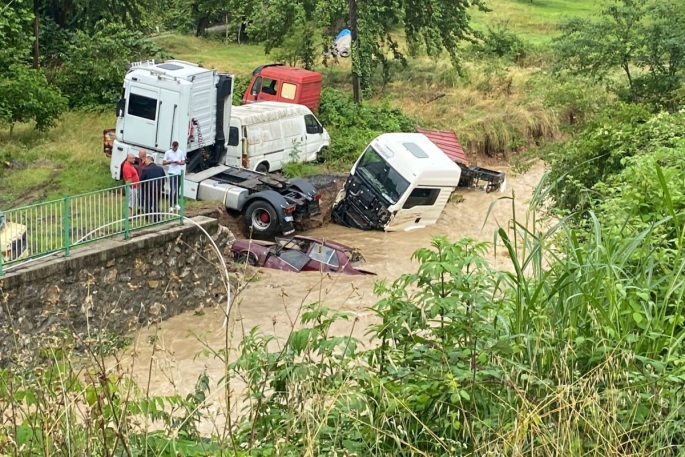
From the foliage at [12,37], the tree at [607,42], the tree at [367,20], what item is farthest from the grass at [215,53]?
the tree at [607,42]

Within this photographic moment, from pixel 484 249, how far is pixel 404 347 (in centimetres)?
80

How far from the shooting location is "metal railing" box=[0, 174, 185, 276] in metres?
11.4

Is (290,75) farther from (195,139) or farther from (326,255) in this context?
(326,255)

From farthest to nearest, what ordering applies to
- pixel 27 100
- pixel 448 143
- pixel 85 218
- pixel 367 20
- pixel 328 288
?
pixel 367 20, pixel 448 143, pixel 27 100, pixel 85 218, pixel 328 288

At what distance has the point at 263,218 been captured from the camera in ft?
57.7

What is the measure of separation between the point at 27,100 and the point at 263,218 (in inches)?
Result: 294

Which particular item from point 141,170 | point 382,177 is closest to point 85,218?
point 141,170

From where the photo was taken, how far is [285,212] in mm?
17281

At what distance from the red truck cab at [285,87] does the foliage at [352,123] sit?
0.73 metres

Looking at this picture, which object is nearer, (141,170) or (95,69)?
(141,170)

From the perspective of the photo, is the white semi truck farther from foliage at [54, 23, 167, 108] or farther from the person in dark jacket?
foliage at [54, 23, 167, 108]

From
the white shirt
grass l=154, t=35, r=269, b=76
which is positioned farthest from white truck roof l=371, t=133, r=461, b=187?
grass l=154, t=35, r=269, b=76

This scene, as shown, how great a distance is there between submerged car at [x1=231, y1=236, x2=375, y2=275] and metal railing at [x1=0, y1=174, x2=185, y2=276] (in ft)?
7.20

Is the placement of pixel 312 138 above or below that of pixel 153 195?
below
